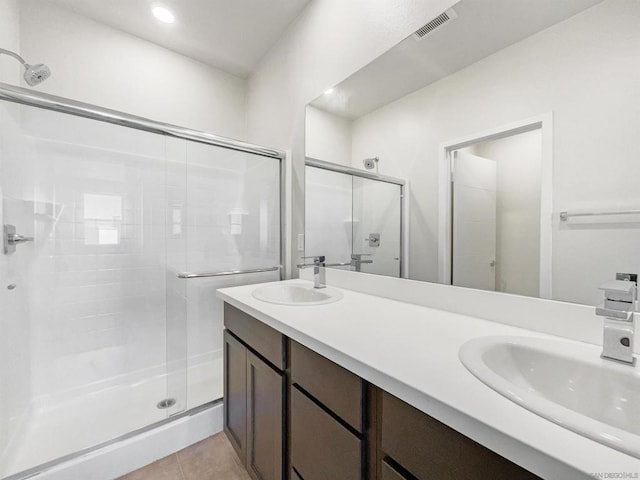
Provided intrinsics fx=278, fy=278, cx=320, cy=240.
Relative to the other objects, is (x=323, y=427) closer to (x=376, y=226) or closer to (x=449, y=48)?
(x=376, y=226)

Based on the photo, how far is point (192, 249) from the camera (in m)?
2.03

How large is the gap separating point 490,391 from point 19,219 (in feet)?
7.67

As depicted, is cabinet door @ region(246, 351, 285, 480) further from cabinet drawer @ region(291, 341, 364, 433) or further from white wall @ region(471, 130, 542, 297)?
white wall @ region(471, 130, 542, 297)

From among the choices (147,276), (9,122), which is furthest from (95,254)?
(9,122)

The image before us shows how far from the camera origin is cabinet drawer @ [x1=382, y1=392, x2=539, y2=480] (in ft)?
1.47

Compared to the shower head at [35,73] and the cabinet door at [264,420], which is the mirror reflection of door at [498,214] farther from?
the shower head at [35,73]

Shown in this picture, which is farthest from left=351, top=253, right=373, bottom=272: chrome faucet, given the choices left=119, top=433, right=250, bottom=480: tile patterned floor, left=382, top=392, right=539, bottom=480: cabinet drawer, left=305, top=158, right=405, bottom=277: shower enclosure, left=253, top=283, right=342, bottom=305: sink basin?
left=119, top=433, right=250, bottom=480: tile patterned floor

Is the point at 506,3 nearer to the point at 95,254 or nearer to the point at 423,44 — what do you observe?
the point at 423,44

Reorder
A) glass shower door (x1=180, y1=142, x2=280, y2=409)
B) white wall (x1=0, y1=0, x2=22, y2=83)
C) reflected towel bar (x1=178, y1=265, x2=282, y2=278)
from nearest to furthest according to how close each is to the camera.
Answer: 1. white wall (x1=0, y1=0, x2=22, y2=83)
2. reflected towel bar (x1=178, y1=265, x2=282, y2=278)
3. glass shower door (x1=180, y1=142, x2=280, y2=409)

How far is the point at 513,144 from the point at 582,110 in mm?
177

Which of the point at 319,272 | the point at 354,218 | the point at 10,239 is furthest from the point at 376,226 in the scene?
the point at 10,239

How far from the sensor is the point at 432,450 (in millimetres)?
531

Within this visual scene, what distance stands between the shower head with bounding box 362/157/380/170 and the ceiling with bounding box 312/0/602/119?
0.25 m

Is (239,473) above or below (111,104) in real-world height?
below
